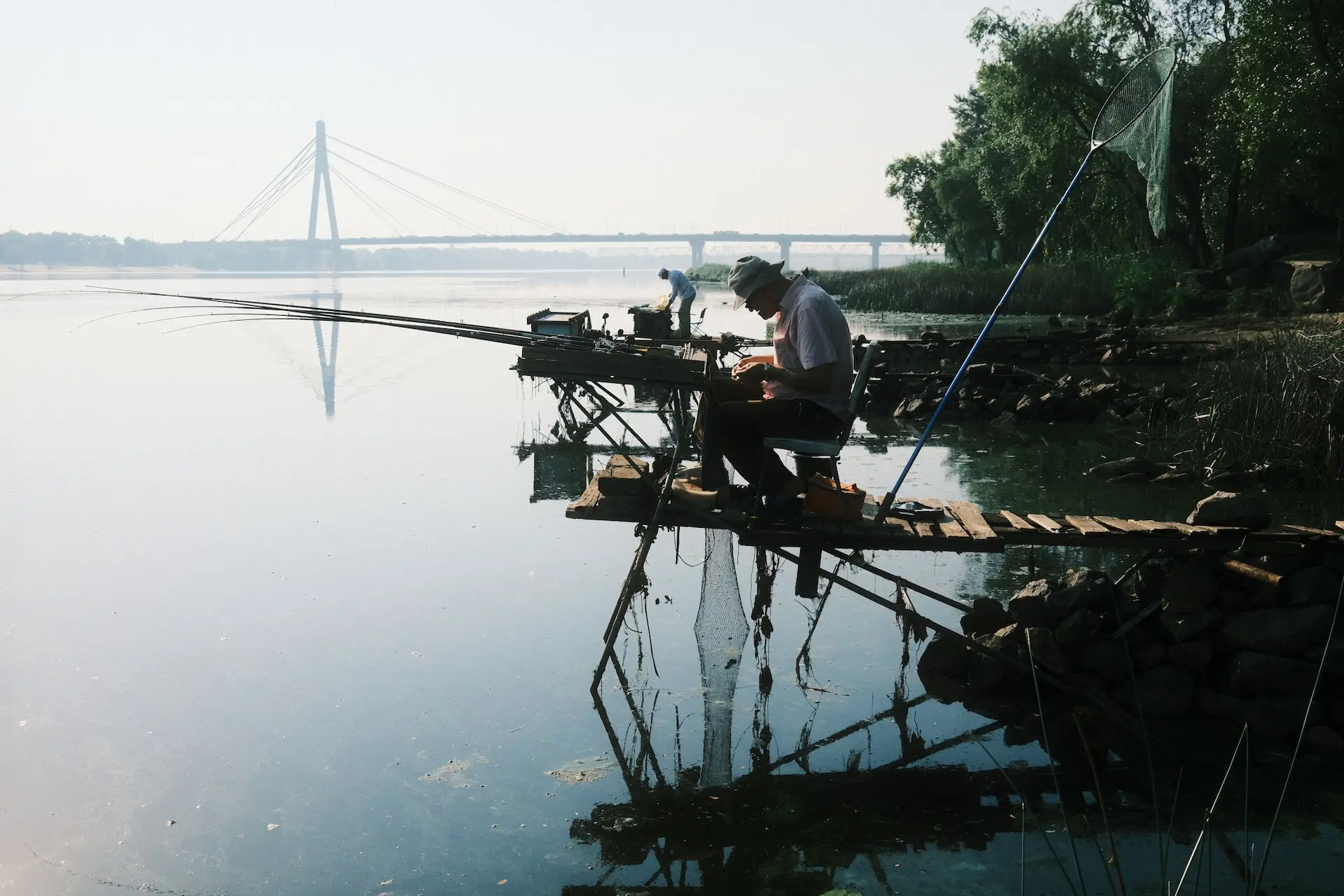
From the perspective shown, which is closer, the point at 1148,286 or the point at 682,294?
the point at 682,294

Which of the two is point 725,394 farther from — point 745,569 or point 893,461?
point 893,461

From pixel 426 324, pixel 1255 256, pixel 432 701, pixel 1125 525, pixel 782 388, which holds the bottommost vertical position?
pixel 432 701

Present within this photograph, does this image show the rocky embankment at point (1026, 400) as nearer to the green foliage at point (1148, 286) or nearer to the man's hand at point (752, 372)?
the man's hand at point (752, 372)

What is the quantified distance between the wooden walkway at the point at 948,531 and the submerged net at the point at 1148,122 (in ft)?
4.90

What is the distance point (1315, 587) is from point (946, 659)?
1.88 metres

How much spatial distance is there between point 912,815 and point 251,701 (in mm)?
3448

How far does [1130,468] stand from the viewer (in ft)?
39.6

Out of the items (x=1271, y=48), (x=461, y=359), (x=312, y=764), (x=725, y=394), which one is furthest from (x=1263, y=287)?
(x=312, y=764)


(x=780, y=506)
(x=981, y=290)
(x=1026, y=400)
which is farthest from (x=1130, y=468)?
(x=981, y=290)

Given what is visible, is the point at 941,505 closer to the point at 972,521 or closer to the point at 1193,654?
the point at 972,521

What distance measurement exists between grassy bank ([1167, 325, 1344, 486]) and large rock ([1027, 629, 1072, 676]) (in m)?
5.93

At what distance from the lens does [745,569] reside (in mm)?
8711

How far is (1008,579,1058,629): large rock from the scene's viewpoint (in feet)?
21.2

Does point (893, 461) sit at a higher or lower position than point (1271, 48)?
lower
